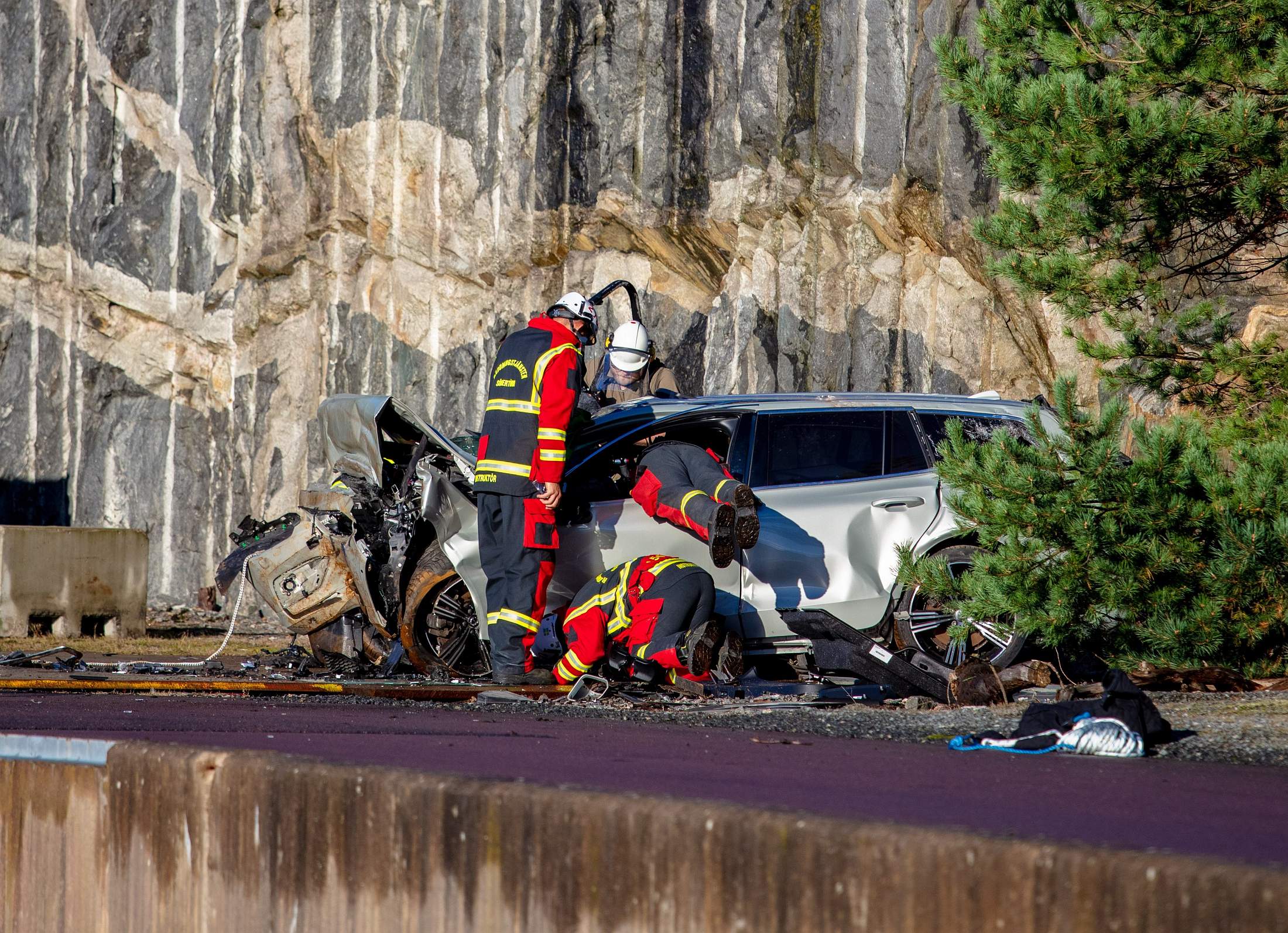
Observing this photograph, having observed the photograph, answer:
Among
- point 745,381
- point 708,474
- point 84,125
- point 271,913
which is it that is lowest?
point 271,913

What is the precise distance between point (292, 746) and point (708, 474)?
371 centimetres

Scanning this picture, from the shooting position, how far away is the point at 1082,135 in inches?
265

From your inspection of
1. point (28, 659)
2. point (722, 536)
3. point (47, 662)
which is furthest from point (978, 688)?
point (47, 662)

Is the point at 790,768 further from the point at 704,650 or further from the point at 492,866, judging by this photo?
the point at 704,650

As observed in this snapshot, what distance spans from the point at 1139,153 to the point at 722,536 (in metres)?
2.71

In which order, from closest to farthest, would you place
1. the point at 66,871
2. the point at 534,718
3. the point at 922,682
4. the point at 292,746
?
the point at 66,871
the point at 292,746
the point at 534,718
the point at 922,682

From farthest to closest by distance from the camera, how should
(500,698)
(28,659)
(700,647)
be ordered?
(28,659), (700,647), (500,698)

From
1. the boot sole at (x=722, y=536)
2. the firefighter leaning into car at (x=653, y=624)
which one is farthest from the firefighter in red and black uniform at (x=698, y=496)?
the firefighter leaning into car at (x=653, y=624)

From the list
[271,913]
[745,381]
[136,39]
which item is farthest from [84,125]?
[271,913]

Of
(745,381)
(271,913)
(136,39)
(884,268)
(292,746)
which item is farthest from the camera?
(136,39)

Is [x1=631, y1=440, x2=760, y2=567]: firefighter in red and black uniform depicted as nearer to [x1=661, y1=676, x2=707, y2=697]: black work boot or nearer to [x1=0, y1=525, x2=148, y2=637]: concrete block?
[x1=661, y1=676, x2=707, y2=697]: black work boot

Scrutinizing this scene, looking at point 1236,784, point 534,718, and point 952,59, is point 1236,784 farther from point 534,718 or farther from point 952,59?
point 952,59

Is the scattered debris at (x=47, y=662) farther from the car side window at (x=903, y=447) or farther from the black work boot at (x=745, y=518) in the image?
the car side window at (x=903, y=447)

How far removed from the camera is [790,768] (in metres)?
3.91
